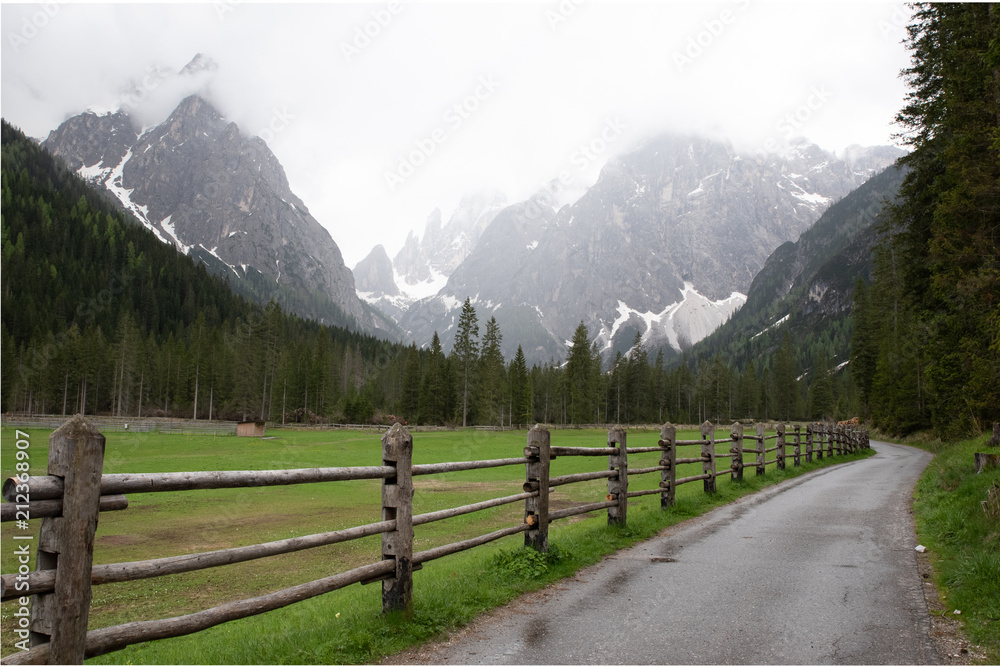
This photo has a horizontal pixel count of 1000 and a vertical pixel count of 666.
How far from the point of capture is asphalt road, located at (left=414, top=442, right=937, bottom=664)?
5449 millimetres

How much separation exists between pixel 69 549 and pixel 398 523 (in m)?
3.30

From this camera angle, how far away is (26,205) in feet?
534

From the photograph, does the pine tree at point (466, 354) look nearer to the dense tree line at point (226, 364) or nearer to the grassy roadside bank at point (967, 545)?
the dense tree line at point (226, 364)

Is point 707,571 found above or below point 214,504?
above

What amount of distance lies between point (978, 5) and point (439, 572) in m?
26.3

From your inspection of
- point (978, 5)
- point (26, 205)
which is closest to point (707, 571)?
point (978, 5)

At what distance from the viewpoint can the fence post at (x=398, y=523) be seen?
6277 mm

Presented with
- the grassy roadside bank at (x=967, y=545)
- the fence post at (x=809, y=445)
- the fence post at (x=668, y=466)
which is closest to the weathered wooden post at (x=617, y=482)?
the fence post at (x=668, y=466)

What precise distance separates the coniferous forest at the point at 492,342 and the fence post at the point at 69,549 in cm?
1637

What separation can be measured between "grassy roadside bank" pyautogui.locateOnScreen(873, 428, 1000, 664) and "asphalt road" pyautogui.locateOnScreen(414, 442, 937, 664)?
39cm

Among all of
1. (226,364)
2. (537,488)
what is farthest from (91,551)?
(226,364)

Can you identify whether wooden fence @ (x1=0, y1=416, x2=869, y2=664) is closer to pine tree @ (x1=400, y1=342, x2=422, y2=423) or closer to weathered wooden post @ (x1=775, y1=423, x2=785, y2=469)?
weathered wooden post @ (x1=775, y1=423, x2=785, y2=469)

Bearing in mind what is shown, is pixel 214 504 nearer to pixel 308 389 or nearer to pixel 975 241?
pixel 975 241

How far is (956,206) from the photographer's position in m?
17.9
